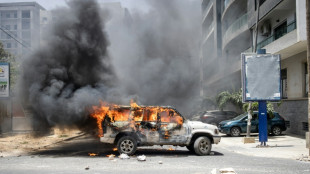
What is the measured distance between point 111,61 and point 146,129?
20.6 ft

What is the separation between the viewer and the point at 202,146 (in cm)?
1144

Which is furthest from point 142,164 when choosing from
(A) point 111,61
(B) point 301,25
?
(B) point 301,25

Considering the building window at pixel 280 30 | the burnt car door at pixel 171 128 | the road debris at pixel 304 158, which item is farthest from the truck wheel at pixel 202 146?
the building window at pixel 280 30

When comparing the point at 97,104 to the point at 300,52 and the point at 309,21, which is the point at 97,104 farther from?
the point at 300,52

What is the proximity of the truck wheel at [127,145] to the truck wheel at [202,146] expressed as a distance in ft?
6.84

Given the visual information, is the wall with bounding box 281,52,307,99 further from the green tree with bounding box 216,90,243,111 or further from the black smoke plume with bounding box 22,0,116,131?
the black smoke plume with bounding box 22,0,116,131

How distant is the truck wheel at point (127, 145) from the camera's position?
11.0 metres

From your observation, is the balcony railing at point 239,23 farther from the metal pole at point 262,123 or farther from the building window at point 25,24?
the building window at point 25,24

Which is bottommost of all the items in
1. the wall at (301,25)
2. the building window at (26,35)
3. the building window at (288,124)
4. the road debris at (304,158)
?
the road debris at (304,158)

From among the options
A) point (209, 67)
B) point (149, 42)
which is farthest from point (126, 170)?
point (209, 67)

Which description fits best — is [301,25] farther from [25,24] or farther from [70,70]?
[25,24]

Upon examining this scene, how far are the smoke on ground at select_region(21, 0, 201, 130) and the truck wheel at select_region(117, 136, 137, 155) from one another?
193cm

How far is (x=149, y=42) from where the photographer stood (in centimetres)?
1844

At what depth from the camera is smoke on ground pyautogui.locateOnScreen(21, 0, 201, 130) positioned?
12312 millimetres
